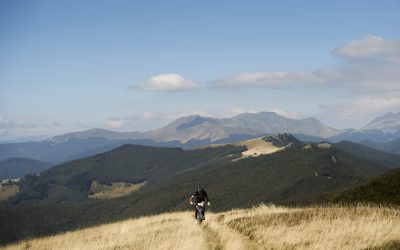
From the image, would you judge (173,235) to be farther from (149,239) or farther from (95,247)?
(95,247)

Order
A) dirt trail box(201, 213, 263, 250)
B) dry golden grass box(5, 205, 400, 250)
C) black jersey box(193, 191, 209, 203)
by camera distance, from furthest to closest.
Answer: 1. black jersey box(193, 191, 209, 203)
2. dirt trail box(201, 213, 263, 250)
3. dry golden grass box(5, 205, 400, 250)

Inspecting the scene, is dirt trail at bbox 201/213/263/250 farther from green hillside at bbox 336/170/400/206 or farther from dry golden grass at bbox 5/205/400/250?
green hillside at bbox 336/170/400/206

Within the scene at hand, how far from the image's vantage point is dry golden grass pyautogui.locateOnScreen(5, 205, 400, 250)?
17266mm

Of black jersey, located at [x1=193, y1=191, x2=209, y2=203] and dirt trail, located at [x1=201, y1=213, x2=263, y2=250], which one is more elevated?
black jersey, located at [x1=193, y1=191, x2=209, y2=203]

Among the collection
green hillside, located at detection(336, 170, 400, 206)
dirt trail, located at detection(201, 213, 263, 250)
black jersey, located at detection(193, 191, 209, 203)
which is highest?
black jersey, located at detection(193, 191, 209, 203)

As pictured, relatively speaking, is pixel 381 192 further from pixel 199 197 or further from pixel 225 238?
pixel 225 238

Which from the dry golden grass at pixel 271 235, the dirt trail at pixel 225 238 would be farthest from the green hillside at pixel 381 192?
the dirt trail at pixel 225 238

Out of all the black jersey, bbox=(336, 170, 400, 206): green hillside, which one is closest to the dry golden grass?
the black jersey

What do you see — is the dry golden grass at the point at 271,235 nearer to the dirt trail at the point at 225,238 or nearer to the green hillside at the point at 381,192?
the dirt trail at the point at 225,238

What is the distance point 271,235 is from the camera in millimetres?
19984

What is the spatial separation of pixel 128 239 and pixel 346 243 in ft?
38.7

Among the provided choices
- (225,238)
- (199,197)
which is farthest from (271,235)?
(199,197)

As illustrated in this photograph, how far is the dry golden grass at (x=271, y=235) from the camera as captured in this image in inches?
680

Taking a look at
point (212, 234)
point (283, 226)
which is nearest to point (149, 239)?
point (212, 234)
